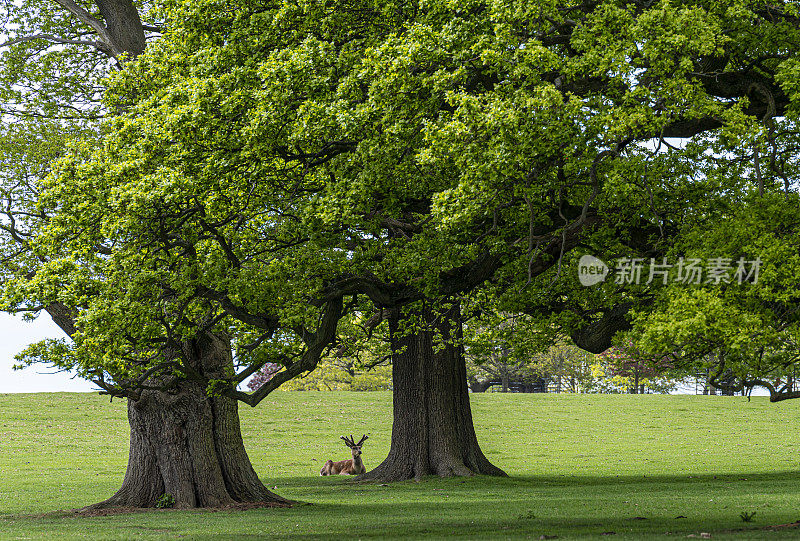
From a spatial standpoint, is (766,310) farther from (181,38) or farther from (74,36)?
(74,36)

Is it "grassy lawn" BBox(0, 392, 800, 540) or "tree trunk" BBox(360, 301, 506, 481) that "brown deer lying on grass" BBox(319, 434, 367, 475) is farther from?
"tree trunk" BBox(360, 301, 506, 481)

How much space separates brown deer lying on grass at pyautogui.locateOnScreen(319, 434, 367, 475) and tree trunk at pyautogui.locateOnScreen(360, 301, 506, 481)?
2470 mm

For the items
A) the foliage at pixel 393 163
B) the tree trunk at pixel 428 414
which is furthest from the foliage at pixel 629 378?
the foliage at pixel 393 163

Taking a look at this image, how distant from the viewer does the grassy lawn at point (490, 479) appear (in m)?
16.2

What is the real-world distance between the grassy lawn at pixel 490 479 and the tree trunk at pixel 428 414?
3.10ft

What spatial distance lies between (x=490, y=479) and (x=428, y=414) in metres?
2.73

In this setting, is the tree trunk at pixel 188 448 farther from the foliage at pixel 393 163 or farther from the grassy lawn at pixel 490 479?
the foliage at pixel 393 163

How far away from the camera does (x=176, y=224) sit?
16062 mm

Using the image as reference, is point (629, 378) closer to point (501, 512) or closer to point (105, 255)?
point (501, 512)

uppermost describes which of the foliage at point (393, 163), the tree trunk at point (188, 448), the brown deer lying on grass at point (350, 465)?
the foliage at point (393, 163)

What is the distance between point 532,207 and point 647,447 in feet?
103

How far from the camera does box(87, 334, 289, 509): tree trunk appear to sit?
2016 cm

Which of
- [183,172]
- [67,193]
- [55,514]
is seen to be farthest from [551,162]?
[55,514]

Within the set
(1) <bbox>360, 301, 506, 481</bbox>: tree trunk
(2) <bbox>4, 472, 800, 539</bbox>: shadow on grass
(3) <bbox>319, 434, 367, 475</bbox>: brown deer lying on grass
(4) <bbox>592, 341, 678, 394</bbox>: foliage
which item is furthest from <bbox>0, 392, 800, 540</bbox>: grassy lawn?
(4) <bbox>592, 341, 678, 394</bbox>: foliage
